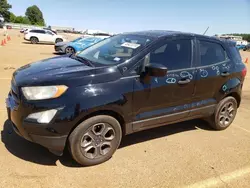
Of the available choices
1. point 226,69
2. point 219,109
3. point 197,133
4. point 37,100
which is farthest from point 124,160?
point 226,69

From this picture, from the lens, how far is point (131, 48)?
3.59 metres

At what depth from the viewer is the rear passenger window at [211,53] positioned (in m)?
4.15

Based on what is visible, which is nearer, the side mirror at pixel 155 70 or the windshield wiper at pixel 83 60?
the side mirror at pixel 155 70

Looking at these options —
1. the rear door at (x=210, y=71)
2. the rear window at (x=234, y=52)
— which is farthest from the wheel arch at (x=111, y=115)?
the rear window at (x=234, y=52)

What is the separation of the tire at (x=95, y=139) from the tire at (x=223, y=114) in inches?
83.5

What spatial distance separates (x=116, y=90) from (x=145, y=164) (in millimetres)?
1122

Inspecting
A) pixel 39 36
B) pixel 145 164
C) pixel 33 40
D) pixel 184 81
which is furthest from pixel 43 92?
pixel 39 36

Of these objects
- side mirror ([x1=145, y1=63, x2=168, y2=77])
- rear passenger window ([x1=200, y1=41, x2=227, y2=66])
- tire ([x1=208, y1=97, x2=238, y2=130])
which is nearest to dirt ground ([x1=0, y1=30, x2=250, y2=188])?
tire ([x1=208, y1=97, x2=238, y2=130])

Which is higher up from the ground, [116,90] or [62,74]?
[62,74]

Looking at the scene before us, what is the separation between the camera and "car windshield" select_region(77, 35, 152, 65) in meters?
A: 3.48

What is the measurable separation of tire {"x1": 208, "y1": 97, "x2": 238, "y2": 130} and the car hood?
2.33 m

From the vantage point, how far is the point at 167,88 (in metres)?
3.63

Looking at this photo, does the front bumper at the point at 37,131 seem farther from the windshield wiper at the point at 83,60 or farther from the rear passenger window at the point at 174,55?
the rear passenger window at the point at 174,55

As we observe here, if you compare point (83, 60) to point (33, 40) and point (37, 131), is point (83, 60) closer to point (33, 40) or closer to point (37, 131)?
point (37, 131)
